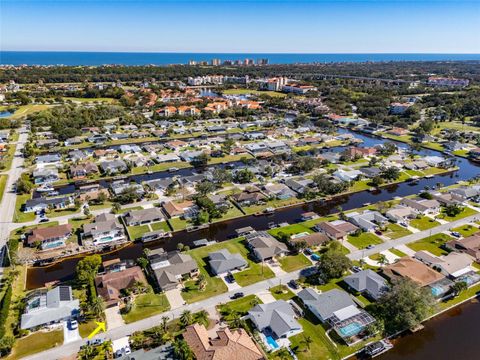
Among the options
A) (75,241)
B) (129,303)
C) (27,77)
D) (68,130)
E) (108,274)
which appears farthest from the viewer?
(27,77)

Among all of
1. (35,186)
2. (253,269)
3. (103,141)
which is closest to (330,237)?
(253,269)

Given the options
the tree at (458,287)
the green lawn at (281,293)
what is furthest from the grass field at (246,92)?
the tree at (458,287)

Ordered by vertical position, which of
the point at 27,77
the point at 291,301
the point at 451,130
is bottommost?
the point at 291,301

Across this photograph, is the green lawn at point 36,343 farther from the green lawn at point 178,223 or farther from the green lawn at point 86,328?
the green lawn at point 178,223

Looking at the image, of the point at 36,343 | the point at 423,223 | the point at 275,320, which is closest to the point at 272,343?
the point at 275,320

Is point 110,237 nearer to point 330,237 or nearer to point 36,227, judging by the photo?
point 36,227

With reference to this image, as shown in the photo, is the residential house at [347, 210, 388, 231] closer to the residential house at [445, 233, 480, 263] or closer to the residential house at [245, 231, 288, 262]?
the residential house at [445, 233, 480, 263]

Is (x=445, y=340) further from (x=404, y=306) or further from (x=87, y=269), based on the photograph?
(x=87, y=269)
